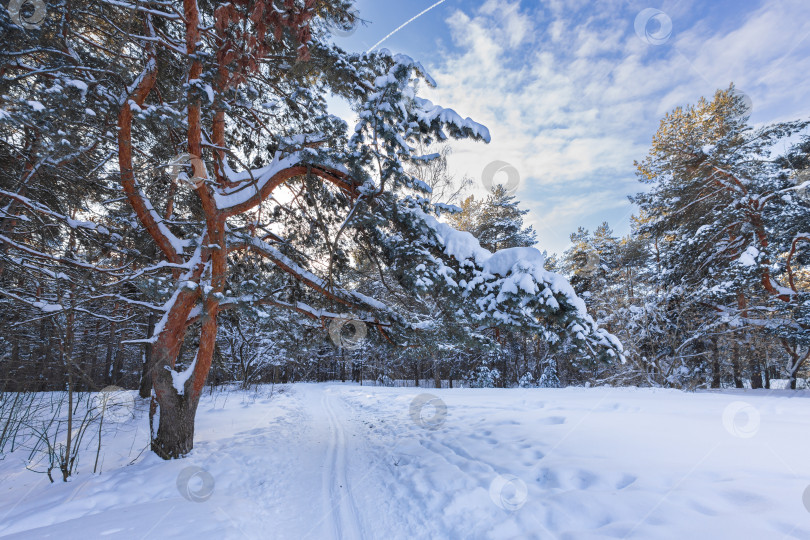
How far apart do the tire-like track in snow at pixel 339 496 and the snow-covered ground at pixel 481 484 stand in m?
0.02

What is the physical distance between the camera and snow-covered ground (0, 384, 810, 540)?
2230 millimetres

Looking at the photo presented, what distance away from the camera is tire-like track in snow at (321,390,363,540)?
3.00 metres

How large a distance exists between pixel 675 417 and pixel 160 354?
25.4ft

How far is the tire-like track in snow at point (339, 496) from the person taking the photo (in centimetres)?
300

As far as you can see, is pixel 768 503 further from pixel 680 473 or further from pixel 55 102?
pixel 55 102

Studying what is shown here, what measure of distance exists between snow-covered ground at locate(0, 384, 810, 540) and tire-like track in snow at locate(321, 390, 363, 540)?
2 cm

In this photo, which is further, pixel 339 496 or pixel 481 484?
pixel 339 496

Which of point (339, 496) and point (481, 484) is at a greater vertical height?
point (481, 484)

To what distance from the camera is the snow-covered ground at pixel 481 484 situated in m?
2.23

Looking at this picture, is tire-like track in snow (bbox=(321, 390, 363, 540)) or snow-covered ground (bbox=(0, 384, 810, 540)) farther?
tire-like track in snow (bbox=(321, 390, 363, 540))

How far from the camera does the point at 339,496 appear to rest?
3.73 metres

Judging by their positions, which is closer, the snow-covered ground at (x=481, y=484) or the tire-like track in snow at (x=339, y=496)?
the snow-covered ground at (x=481, y=484)

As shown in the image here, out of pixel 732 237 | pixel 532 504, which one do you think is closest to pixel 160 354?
pixel 532 504

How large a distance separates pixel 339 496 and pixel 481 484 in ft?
5.64
